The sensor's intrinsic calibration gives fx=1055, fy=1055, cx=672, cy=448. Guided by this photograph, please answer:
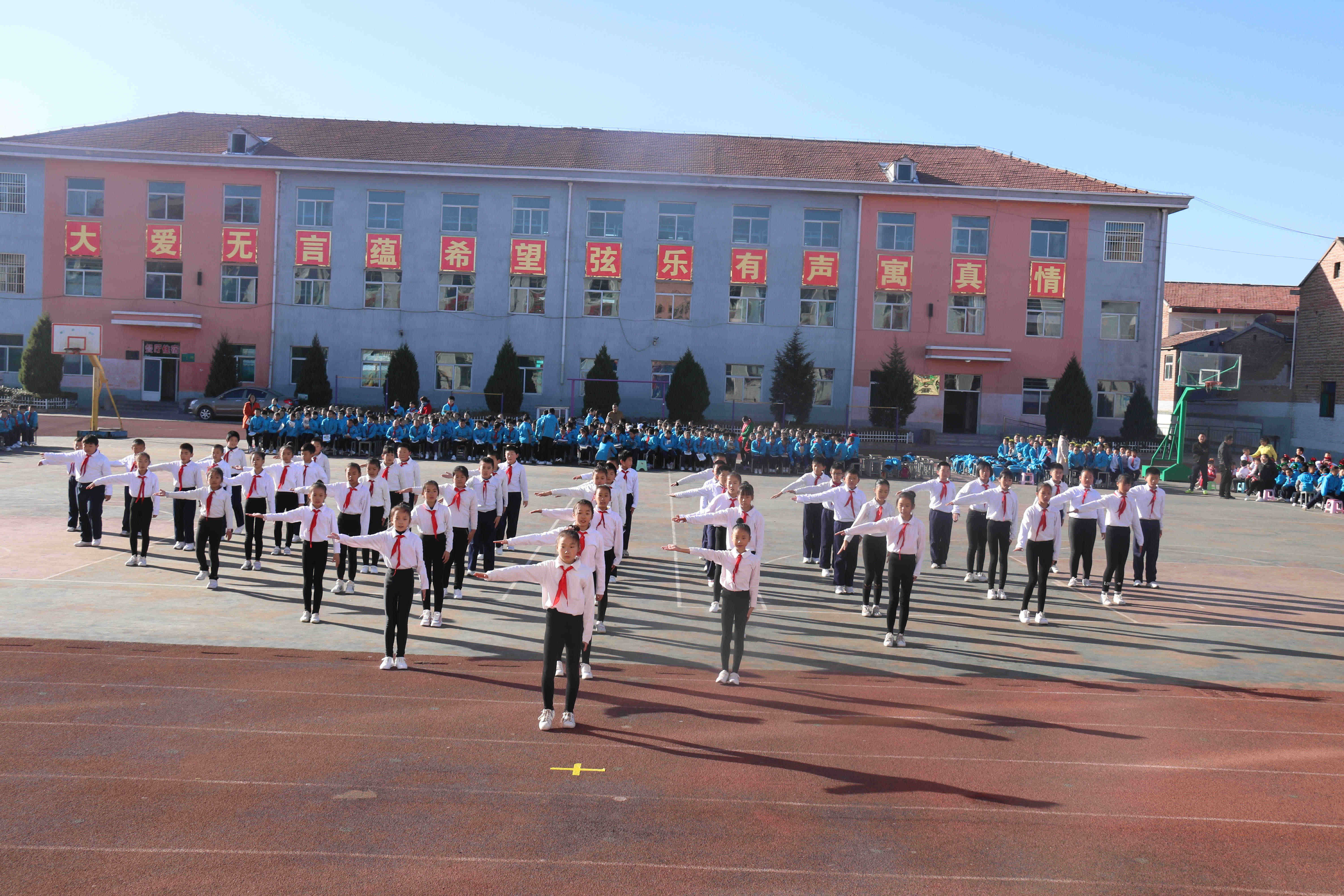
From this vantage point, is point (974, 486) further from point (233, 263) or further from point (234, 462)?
point (233, 263)

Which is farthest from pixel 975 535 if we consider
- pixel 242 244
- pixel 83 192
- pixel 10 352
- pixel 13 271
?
pixel 13 271

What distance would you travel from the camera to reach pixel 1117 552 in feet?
50.1

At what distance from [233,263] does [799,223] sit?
2378 centimetres

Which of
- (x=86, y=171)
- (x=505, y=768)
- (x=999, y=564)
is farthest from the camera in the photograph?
(x=86, y=171)

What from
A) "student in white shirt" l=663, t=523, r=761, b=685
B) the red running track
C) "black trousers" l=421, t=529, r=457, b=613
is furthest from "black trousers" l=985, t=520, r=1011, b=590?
"black trousers" l=421, t=529, r=457, b=613

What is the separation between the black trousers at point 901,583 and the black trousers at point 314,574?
640 centimetres

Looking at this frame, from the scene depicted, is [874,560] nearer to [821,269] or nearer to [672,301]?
[672,301]

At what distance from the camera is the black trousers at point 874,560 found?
524 inches

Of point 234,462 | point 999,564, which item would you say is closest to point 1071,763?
point 999,564

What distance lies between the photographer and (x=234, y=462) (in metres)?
16.0

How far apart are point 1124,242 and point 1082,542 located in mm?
33820

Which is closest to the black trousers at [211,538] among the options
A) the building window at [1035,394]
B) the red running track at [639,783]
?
the red running track at [639,783]

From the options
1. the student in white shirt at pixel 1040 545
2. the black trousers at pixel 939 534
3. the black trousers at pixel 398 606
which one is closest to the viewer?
the black trousers at pixel 398 606

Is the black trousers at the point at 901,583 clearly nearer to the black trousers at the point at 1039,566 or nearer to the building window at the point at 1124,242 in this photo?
the black trousers at the point at 1039,566
